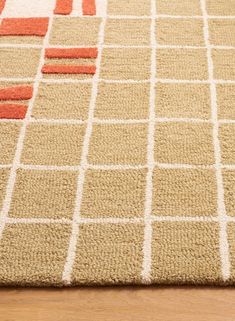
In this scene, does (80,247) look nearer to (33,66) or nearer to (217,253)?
(217,253)

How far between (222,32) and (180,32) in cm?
13

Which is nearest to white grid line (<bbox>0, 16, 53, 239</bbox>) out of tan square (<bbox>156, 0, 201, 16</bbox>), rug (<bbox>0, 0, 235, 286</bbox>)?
rug (<bbox>0, 0, 235, 286</bbox>)

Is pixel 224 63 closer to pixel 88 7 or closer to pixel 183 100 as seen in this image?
pixel 183 100

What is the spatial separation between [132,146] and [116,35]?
1.47ft

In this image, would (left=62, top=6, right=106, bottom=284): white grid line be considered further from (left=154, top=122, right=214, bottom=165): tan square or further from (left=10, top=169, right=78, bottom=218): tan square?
(left=154, top=122, right=214, bottom=165): tan square

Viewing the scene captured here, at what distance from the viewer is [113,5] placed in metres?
1.55

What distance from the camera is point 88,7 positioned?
1.55 metres

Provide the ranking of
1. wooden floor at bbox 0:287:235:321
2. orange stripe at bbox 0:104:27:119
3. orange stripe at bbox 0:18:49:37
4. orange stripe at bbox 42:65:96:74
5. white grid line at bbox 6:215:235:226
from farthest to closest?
orange stripe at bbox 0:18:49:37
orange stripe at bbox 42:65:96:74
orange stripe at bbox 0:104:27:119
white grid line at bbox 6:215:235:226
wooden floor at bbox 0:287:235:321

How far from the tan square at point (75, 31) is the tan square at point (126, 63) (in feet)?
0.26

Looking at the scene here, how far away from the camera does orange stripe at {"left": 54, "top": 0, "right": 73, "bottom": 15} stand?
1.53 metres

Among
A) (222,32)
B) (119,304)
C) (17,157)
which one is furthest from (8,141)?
(222,32)

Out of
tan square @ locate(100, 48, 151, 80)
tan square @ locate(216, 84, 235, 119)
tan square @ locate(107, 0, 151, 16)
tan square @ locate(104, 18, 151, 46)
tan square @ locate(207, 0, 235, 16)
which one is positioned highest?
tan square @ locate(107, 0, 151, 16)

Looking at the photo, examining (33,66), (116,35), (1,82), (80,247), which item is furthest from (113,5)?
(80,247)

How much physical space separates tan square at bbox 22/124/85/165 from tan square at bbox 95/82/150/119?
9cm
